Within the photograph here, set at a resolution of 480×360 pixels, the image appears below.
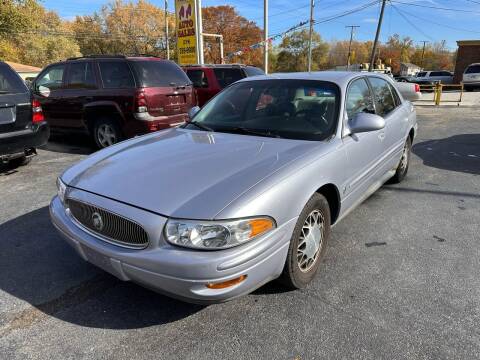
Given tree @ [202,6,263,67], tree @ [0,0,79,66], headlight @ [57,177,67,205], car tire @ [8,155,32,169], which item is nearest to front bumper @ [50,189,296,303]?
headlight @ [57,177,67,205]

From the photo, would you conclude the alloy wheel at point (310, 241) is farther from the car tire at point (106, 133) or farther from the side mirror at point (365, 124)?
the car tire at point (106, 133)

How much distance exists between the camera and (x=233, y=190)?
229cm

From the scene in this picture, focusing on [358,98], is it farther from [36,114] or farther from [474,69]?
[474,69]

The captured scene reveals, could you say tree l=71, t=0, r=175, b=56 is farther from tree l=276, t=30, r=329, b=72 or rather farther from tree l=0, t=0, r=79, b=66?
tree l=276, t=30, r=329, b=72

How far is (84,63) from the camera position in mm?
7293

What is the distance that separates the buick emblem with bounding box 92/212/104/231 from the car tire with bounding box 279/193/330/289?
122 centimetres

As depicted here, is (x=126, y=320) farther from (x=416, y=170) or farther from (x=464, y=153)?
(x=464, y=153)

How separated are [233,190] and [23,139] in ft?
14.9

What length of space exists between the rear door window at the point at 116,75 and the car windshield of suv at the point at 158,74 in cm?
17

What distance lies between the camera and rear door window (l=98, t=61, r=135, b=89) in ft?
22.1

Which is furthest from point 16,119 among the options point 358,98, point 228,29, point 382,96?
point 228,29

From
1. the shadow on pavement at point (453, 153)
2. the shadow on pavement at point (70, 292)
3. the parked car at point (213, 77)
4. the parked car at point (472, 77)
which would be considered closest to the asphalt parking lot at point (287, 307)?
the shadow on pavement at point (70, 292)

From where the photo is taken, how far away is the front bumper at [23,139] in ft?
17.4

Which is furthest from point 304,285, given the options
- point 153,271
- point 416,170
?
point 416,170
